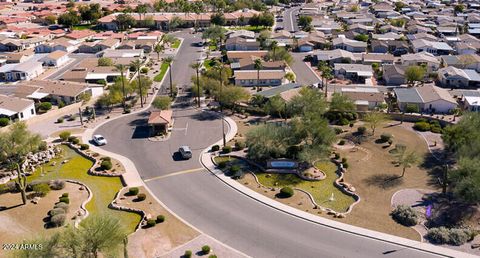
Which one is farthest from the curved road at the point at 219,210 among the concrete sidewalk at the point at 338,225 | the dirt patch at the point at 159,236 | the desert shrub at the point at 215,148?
the desert shrub at the point at 215,148

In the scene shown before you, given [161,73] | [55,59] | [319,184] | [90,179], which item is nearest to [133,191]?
[90,179]

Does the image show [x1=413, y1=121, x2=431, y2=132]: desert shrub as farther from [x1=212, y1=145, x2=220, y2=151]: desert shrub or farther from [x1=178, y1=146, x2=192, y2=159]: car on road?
[x1=178, y1=146, x2=192, y2=159]: car on road

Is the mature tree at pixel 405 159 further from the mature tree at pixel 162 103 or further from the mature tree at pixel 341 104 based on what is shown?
the mature tree at pixel 162 103

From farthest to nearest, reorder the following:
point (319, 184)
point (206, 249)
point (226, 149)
→ point (226, 149) < point (319, 184) < point (206, 249)

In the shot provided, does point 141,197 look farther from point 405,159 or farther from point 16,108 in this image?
point 16,108

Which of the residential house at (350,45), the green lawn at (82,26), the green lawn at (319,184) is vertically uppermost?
the green lawn at (82,26)

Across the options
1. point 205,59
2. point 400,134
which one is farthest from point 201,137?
point 205,59
